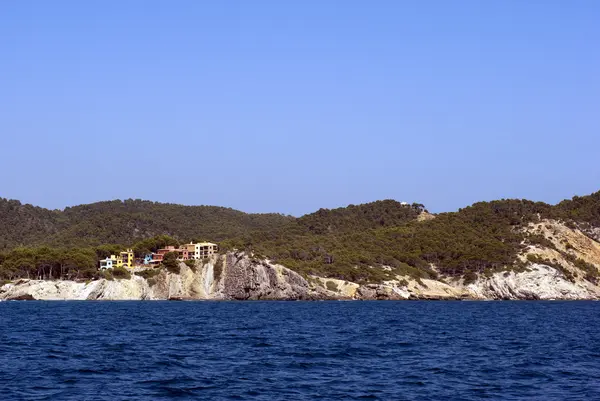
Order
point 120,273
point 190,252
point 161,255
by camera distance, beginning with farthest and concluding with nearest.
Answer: point 190,252, point 161,255, point 120,273

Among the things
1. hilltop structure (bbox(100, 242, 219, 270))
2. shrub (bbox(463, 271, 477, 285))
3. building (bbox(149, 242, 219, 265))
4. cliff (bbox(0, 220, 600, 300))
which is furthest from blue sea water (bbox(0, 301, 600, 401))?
shrub (bbox(463, 271, 477, 285))

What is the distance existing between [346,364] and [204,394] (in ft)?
39.2

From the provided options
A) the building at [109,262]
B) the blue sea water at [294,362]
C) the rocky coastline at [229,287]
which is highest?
the building at [109,262]

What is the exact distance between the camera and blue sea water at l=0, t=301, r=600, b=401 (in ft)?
112

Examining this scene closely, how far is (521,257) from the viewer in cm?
17875

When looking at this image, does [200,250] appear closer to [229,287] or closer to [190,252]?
[190,252]

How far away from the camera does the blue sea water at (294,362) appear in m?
34.0

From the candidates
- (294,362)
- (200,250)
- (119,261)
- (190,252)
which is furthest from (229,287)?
(294,362)

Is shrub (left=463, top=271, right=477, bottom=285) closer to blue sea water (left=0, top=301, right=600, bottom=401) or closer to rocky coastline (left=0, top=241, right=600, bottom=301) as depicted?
rocky coastline (left=0, top=241, right=600, bottom=301)

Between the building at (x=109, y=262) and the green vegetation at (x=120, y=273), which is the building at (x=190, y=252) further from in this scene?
the green vegetation at (x=120, y=273)

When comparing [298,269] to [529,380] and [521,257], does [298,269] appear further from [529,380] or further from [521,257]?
[529,380]

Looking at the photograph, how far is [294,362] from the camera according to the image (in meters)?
44.0

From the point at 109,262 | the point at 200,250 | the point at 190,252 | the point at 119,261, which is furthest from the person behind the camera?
the point at 200,250

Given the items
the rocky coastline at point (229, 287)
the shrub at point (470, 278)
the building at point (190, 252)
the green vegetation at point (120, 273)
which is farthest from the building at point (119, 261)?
the shrub at point (470, 278)
